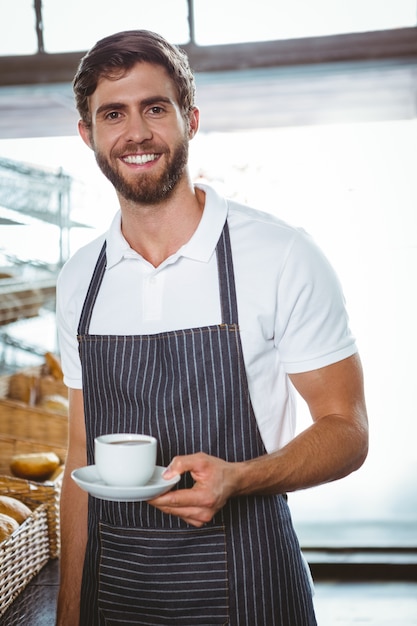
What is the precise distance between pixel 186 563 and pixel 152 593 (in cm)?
9

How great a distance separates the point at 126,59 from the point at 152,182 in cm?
24

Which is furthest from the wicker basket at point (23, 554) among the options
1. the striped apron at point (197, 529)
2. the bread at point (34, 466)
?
the striped apron at point (197, 529)

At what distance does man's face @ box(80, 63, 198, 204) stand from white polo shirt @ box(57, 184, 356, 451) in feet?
0.38

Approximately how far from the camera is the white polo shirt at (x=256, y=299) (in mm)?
1334

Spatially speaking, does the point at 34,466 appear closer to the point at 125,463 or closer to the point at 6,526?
the point at 6,526

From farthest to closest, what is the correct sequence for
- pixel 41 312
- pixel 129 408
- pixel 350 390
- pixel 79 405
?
1. pixel 41 312
2. pixel 79 405
3. pixel 129 408
4. pixel 350 390

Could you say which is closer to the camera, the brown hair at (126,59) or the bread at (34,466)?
the brown hair at (126,59)

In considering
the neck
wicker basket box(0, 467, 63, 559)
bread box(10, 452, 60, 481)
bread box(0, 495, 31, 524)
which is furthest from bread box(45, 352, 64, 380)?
the neck

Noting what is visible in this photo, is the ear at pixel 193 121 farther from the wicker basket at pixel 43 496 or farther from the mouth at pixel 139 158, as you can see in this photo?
the wicker basket at pixel 43 496

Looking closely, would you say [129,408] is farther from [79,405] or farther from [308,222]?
[308,222]

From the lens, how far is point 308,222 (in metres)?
2.92

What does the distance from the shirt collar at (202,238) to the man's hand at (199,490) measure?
0.50 metres

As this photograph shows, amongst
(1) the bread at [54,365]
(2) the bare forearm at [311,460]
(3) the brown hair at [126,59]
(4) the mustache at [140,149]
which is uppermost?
(3) the brown hair at [126,59]

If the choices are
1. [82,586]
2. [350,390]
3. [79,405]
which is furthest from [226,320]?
[82,586]
